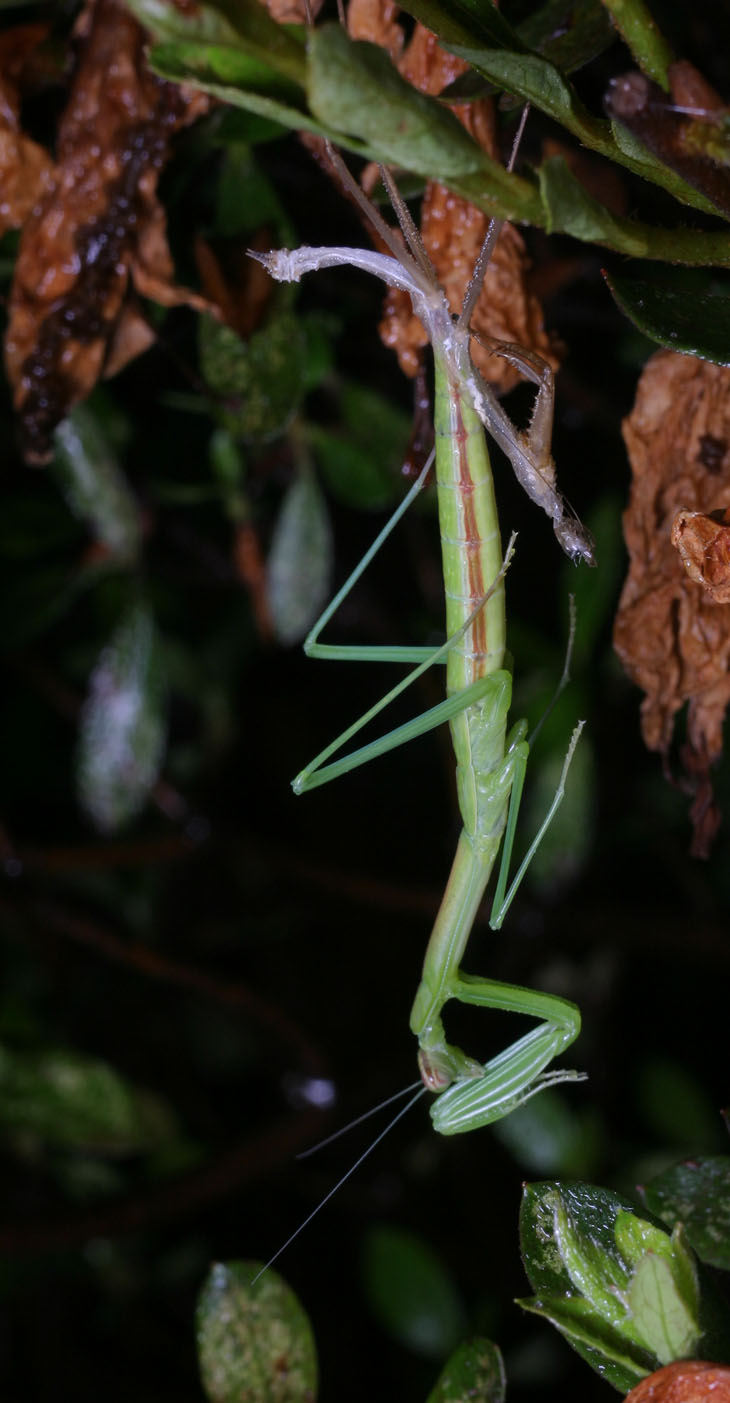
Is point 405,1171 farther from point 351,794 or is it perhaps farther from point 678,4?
point 678,4

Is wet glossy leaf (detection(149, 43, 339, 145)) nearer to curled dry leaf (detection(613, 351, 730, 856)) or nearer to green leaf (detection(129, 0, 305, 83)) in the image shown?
green leaf (detection(129, 0, 305, 83))

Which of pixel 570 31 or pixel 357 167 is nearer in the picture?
pixel 570 31

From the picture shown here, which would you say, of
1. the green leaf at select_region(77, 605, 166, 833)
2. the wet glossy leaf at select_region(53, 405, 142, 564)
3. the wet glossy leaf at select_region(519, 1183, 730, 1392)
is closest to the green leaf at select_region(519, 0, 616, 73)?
the wet glossy leaf at select_region(519, 1183, 730, 1392)

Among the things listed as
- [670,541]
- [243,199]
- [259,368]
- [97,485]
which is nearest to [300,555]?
[97,485]

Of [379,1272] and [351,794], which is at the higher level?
[351,794]

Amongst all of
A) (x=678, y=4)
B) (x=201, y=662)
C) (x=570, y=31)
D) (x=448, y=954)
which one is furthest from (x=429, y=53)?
(x=201, y=662)

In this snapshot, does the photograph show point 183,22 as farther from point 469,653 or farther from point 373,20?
point 469,653
